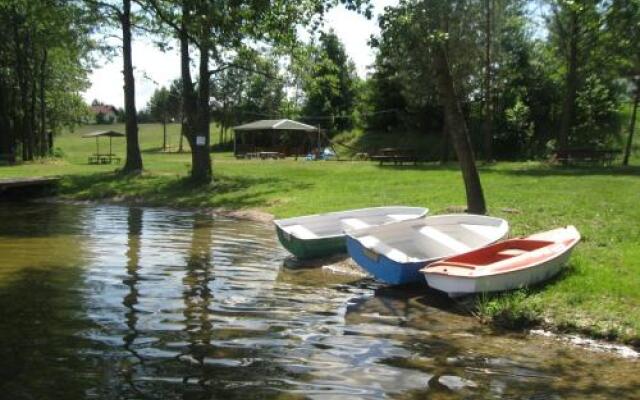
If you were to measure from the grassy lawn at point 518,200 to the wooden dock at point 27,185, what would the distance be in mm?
629

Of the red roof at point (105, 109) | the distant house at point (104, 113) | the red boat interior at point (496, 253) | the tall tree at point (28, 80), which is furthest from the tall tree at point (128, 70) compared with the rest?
the red roof at point (105, 109)

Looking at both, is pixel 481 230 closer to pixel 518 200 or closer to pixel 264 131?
pixel 518 200

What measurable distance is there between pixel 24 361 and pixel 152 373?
54.2 inches

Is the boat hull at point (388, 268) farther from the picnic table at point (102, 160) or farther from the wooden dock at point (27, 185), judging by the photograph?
the picnic table at point (102, 160)

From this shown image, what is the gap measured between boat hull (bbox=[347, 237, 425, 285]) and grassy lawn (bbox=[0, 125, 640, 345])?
1.42 m

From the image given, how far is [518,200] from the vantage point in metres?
17.1

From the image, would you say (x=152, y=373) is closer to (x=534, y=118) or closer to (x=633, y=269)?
(x=633, y=269)

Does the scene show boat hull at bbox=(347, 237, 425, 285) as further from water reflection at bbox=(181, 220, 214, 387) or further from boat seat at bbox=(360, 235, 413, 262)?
water reflection at bbox=(181, 220, 214, 387)

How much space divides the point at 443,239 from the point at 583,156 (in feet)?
70.4

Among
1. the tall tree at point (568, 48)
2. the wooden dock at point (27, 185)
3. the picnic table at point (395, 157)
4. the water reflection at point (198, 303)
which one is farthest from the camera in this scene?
the picnic table at point (395, 157)

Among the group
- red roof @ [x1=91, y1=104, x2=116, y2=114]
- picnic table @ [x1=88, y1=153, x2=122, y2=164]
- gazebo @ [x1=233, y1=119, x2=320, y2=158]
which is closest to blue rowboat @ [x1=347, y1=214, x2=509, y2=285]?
picnic table @ [x1=88, y1=153, x2=122, y2=164]

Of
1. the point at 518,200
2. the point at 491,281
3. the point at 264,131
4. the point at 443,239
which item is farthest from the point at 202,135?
the point at 264,131

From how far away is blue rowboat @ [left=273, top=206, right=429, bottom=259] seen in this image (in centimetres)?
1252

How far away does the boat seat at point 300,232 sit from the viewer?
495 inches
